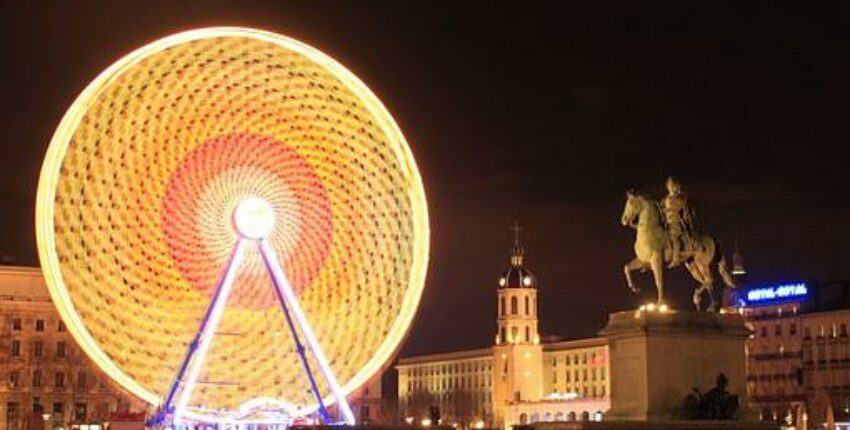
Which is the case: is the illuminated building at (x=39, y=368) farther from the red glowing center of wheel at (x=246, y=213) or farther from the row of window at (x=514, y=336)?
the row of window at (x=514, y=336)

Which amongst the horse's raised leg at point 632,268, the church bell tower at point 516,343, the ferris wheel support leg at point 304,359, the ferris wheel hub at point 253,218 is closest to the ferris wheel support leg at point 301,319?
the ferris wheel support leg at point 304,359

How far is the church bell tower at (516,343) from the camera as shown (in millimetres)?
177500

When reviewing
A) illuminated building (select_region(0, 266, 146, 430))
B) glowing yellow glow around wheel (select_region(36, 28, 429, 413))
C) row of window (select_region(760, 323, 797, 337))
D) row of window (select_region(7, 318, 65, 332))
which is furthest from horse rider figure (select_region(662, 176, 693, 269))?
row of window (select_region(760, 323, 797, 337))

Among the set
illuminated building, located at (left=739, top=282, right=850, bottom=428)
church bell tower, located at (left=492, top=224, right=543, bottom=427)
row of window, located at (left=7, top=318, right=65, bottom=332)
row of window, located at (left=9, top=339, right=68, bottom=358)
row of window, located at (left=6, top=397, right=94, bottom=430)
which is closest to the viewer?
row of window, located at (left=6, top=397, right=94, bottom=430)

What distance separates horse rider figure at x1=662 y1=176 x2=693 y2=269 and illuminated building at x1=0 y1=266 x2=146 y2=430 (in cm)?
7922

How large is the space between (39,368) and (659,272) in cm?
8594

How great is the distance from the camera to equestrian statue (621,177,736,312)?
37.6 metres

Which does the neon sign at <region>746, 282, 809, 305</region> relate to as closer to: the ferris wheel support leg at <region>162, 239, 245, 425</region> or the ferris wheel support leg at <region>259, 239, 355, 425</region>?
the ferris wheel support leg at <region>259, 239, 355, 425</region>

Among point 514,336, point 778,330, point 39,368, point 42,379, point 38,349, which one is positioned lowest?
point 42,379

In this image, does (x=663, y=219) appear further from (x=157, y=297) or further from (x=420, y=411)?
(x=420, y=411)

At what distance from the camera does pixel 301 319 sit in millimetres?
55188

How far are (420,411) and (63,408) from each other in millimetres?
55956

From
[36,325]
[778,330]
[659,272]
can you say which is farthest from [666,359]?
[778,330]

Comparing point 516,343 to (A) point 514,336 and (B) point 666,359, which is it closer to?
(A) point 514,336
